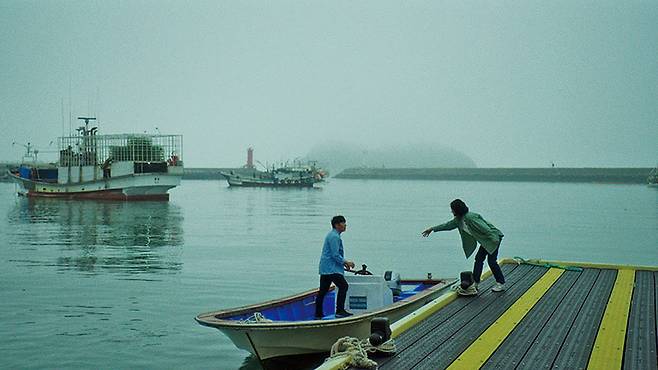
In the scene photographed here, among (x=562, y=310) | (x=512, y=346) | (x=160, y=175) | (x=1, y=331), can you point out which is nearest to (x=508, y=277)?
(x=562, y=310)

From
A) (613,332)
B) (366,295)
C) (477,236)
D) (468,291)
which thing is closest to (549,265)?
(477,236)

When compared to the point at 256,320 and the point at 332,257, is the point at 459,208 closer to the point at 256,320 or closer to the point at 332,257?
the point at 332,257

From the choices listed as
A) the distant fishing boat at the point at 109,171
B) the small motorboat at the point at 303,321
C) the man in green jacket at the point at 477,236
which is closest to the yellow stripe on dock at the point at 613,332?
the man in green jacket at the point at 477,236

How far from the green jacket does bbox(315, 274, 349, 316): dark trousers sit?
2075 millimetres

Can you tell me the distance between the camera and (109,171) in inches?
3339

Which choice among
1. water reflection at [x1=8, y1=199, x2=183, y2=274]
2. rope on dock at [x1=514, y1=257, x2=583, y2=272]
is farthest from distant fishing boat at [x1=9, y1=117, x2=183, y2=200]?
rope on dock at [x1=514, y1=257, x2=583, y2=272]

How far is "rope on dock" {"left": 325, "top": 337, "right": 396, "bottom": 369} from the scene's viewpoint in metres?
7.76

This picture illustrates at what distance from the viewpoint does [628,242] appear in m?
40.8

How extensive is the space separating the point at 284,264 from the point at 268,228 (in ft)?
60.9

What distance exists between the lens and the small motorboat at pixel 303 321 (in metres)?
10.8

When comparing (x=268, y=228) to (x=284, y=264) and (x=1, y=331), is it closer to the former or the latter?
(x=284, y=264)

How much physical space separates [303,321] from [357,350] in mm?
3193

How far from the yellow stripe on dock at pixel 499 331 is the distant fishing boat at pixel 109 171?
239 feet

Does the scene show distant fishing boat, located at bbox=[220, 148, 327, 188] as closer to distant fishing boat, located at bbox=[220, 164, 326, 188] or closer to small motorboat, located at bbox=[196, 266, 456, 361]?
distant fishing boat, located at bbox=[220, 164, 326, 188]
